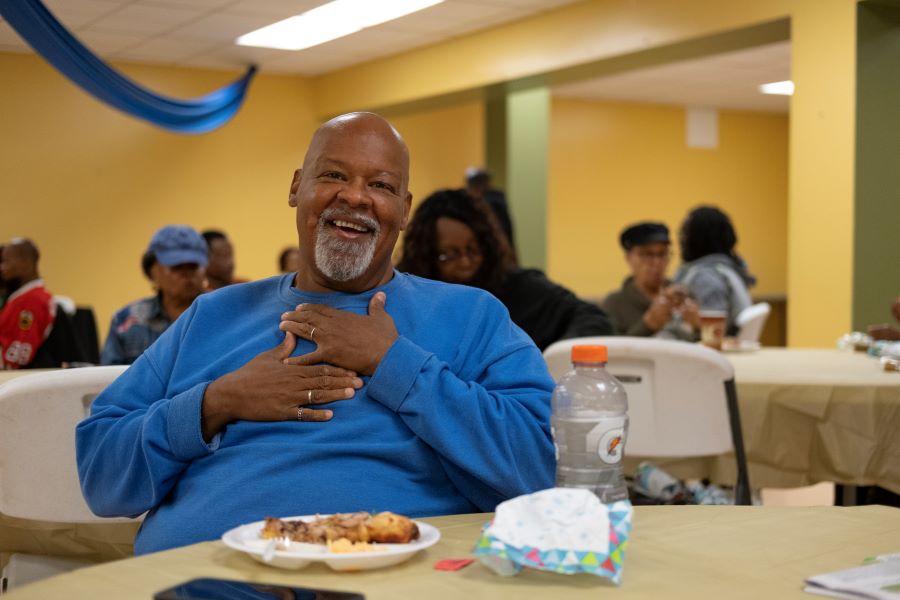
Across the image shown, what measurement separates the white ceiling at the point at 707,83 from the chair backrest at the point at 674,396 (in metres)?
6.94

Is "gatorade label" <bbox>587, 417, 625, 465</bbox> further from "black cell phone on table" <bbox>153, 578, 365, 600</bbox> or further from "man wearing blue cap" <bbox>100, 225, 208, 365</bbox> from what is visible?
"man wearing blue cap" <bbox>100, 225, 208, 365</bbox>

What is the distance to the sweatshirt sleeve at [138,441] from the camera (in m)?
1.59

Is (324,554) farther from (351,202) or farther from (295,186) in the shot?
(295,186)

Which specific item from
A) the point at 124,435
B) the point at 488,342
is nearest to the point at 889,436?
the point at 488,342

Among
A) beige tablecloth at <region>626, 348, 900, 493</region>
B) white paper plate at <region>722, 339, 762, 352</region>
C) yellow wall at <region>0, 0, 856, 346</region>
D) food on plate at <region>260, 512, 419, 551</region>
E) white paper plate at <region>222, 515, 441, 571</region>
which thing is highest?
yellow wall at <region>0, 0, 856, 346</region>

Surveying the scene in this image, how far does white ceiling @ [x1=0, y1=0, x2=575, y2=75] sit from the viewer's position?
21.2 feet

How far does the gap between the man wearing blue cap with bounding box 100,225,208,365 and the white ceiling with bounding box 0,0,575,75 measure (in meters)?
1.32

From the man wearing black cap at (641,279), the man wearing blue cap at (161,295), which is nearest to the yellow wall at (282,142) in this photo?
the man wearing blue cap at (161,295)

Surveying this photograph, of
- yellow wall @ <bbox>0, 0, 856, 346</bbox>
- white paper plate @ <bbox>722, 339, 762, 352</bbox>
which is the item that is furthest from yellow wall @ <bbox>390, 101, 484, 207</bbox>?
white paper plate @ <bbox>722, 339, 762, 352</bbox>

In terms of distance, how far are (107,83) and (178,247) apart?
158cm

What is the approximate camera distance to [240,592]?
1042 mm

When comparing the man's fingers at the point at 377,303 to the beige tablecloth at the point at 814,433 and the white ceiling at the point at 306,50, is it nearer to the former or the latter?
the beige tablecloth at the point at 814,433

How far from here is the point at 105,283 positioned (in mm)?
9164

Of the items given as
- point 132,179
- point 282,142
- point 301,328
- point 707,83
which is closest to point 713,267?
point 301,328
